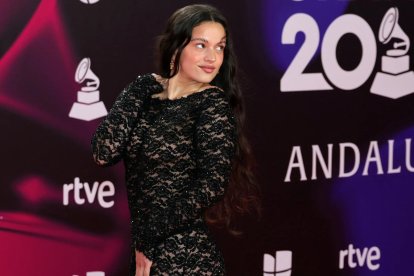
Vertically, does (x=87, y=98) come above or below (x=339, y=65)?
below

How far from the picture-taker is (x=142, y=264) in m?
2.39

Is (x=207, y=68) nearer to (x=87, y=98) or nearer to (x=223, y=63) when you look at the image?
(x=223, y=63)

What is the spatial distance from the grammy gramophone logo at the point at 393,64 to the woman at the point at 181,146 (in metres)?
1.64

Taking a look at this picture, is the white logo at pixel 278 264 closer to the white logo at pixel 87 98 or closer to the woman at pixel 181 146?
the white logo at pixel 87 98

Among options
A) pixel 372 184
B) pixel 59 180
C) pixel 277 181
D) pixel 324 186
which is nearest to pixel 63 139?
pixel 59 180

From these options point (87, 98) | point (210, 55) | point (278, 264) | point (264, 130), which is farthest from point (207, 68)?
point (278, 264)

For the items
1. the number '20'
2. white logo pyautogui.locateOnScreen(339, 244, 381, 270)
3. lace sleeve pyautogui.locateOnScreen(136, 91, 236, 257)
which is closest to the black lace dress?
lace sleeve pyautogui.locateOnScreen(136, 91, 236, 257)

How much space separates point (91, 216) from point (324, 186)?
1155 mm

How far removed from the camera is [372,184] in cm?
406

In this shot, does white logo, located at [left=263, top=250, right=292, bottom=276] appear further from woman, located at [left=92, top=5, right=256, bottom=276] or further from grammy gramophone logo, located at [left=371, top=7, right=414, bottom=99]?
woman, located at [left=92, top=5, right=256, bottom=276]

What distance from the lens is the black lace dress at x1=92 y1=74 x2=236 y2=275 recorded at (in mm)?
2303

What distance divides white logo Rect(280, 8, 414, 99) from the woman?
1333 mm

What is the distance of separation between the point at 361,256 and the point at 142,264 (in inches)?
78.1

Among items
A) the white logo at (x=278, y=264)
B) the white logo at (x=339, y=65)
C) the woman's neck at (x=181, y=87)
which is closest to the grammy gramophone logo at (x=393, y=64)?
the white logo at (x=339, y=65)
